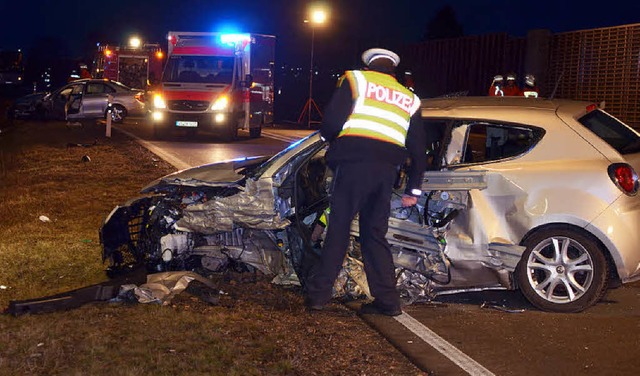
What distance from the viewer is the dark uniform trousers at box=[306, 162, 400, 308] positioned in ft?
19.6

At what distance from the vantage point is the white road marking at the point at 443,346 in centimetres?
517

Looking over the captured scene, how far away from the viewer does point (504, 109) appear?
269 inches

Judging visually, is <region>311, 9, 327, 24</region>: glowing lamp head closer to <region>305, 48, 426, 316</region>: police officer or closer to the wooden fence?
the wooden fence

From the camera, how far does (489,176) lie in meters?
6.49

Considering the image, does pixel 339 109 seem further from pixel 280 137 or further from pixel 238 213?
pixel 280 137

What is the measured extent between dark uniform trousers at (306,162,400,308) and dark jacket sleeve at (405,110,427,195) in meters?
0.13

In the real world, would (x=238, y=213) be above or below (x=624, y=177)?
below

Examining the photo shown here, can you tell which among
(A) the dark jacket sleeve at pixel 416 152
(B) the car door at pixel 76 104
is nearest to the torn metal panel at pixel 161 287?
(A) the dark jacket sleeve at pixel 416 152

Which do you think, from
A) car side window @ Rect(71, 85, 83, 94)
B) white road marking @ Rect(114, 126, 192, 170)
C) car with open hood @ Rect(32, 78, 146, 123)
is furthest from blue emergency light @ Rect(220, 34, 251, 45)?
car side window @ Rect(71, 85, 83, 94)

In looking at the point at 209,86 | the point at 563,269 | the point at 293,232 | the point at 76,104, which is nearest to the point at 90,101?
the point at 76,104

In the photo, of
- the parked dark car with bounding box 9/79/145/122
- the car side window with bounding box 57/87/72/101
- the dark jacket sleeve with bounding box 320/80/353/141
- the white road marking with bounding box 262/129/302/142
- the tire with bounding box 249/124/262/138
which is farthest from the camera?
the car side window with bounding box 57/87/72/101

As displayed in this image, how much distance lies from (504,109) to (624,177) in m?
1.03

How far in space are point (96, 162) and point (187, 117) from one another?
5.30 meters

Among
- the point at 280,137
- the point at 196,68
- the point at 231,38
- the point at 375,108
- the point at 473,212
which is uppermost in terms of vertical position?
the point at 231,38
